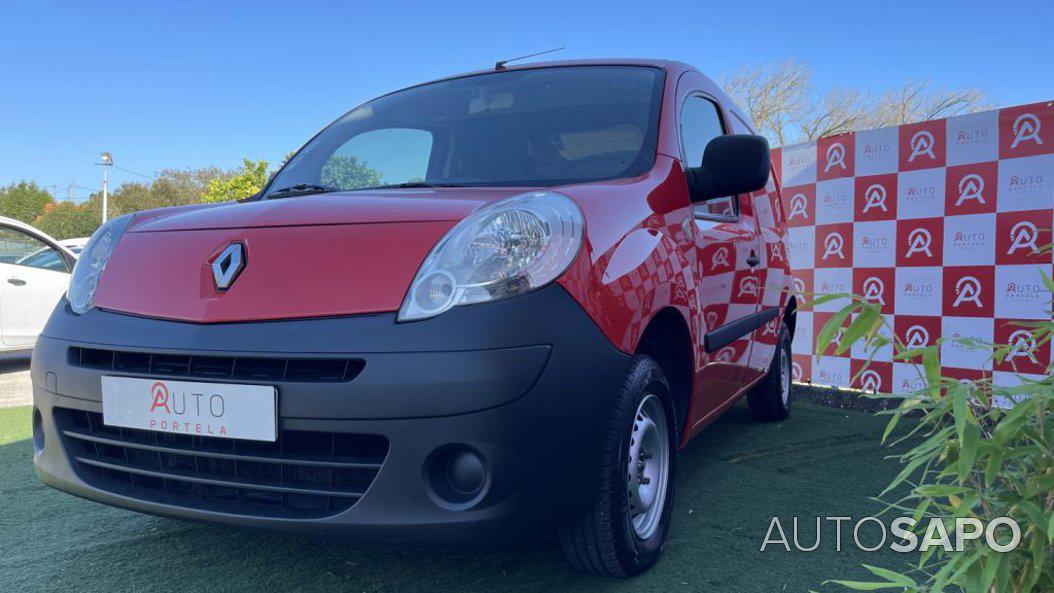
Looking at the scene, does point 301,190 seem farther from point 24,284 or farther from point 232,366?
point 24,284

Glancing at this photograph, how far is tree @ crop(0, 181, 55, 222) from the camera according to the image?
47.7 meters

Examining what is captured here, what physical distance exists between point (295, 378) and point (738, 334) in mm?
1681

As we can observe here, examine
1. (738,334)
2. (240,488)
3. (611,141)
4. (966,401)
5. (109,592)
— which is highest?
(611,141)

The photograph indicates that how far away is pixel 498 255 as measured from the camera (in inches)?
61.7

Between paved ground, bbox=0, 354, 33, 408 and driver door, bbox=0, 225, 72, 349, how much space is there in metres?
0.26

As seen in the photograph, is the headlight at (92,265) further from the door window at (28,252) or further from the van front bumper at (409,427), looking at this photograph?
the door window at (28,252)

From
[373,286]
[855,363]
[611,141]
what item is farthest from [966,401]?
[855,363]

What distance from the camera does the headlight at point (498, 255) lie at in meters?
1.52

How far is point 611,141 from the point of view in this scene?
2271 mm

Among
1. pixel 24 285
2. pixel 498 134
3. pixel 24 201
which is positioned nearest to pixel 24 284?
pixel 24 285

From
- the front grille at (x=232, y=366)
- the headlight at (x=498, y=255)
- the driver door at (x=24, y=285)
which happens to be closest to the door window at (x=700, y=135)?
the headlight at (x=498, y=255)

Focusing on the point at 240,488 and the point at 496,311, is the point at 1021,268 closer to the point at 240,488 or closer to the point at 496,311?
the point at 496,311

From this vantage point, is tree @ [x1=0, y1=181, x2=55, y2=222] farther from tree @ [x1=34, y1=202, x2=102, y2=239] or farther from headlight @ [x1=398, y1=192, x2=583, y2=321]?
headlight @ [x1=398, y1=192, x2=583, y2=321]

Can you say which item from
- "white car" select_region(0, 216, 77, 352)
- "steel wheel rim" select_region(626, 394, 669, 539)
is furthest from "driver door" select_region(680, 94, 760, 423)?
"white car" select_region(0, 216, 77, 352)
